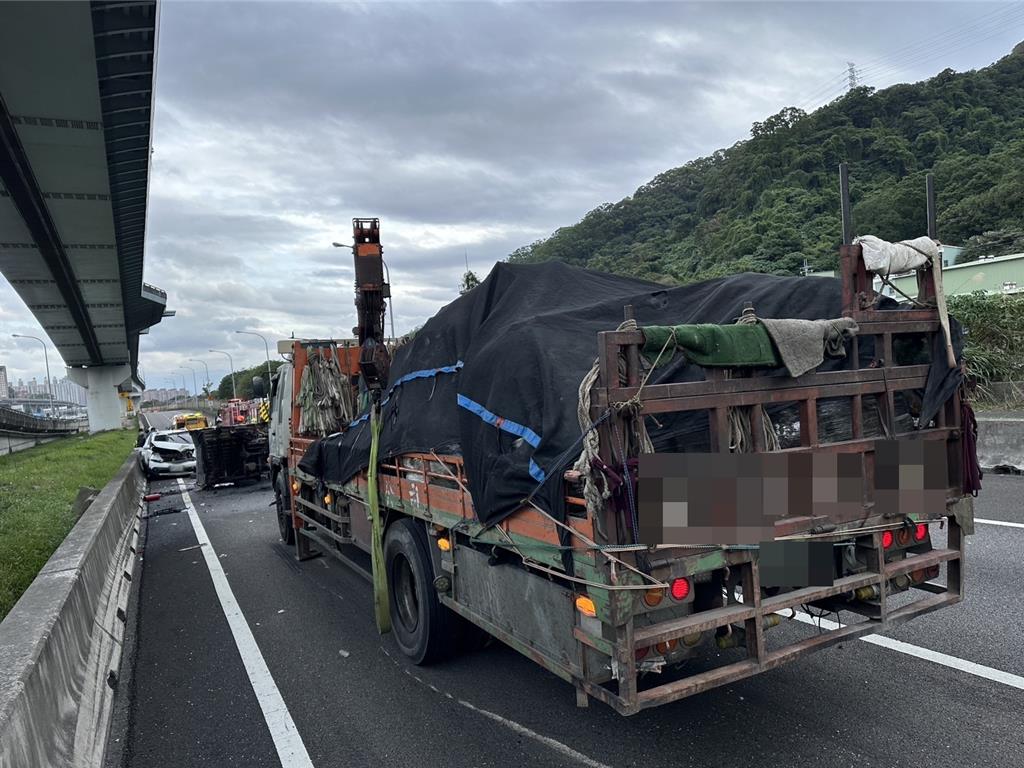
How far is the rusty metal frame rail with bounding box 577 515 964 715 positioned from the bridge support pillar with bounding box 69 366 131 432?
60.1 metres

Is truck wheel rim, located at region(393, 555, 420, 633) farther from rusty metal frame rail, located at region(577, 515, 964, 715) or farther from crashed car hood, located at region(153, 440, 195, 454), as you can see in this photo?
crashed car hood, located at region(153, 440, 195, 454)

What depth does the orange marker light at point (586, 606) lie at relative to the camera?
10.0 ft

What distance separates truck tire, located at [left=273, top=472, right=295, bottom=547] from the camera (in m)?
9.20

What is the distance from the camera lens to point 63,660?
399cm

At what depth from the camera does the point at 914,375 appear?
12.8 feet

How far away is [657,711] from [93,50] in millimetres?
14578

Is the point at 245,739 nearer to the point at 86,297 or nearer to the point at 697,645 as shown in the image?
the point at 697,645

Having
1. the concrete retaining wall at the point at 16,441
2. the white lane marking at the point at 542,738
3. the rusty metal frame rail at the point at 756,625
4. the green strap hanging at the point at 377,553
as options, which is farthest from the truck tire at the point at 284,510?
the concrete retaining wall at the point at 16,441

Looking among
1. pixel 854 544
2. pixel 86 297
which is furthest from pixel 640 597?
pixel 86 297

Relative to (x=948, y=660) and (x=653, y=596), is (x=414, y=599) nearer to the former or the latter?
(x=653, y=596)

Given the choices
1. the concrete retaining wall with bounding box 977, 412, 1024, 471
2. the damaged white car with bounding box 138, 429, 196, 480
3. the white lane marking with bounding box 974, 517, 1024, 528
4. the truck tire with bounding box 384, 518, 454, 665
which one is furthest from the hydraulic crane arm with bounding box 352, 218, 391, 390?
the damaged white car with bounding box 138, 429, 196, 480

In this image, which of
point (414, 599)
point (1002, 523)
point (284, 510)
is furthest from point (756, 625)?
point (284, 510)

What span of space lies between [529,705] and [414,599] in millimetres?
1340

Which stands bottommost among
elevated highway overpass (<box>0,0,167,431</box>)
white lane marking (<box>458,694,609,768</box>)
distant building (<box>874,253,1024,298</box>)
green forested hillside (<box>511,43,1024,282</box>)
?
white lane marking (<box>458,694,609,768</box>)
